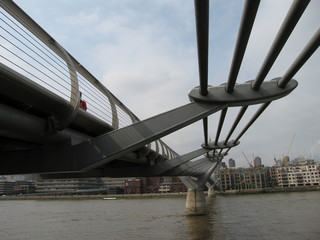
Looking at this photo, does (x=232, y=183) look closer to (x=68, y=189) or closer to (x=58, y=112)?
(x=68, y=189)

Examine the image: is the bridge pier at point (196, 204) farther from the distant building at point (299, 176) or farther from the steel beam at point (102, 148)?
the distant building at point (299, 176)

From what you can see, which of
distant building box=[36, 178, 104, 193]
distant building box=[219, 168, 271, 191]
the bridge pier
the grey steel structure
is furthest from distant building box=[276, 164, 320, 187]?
the grey steel structure

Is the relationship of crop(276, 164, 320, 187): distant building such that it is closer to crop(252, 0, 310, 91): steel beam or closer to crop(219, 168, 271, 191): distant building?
crop(219, 168, 271, 191): distant building

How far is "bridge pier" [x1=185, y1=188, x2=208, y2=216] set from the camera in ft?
113

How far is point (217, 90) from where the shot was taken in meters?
A: 9.13

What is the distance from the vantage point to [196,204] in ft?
116

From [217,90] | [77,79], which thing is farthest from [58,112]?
[217,90]

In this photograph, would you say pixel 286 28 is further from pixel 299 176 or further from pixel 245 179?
pixel 299 176

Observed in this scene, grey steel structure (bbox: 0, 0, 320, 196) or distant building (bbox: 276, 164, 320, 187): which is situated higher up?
distant building (bbox: 276, 164, 320, 187)

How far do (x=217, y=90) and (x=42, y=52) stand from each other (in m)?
4.77

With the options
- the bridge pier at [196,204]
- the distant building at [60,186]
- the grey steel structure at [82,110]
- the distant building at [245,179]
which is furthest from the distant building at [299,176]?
the grey steel structure at [82,110]

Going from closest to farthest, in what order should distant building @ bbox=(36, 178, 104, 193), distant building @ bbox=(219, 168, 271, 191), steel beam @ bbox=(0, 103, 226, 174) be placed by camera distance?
steel beam @ bbox=(0, 103, 226, 174) → distant building @ bbox=(36, 178, 104, 193) → distant building @ bbox=(219, 168, 271, 191)

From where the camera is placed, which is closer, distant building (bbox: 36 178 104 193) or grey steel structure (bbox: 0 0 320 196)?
grey steel structure (bbox: 0 0 320 196)

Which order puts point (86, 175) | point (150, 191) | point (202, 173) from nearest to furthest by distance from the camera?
1. point (86, 175)
2. point (202, 173)
3. point (150, 191)
